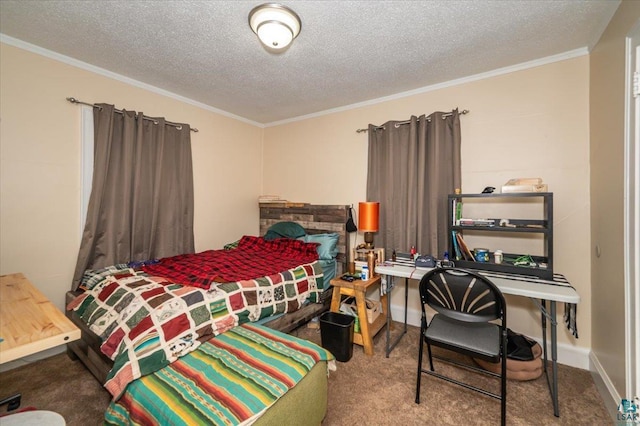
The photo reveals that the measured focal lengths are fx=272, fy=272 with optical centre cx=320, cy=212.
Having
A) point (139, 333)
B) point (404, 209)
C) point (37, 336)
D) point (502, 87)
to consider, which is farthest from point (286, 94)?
point (37, 336)

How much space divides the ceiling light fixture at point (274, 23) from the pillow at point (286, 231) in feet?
6.91

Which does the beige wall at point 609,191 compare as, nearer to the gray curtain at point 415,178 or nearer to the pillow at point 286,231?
the gray curtain at point 415,178

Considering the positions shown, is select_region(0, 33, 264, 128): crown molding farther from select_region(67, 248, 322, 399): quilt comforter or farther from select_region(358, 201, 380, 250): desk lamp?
select_region(358, 201, 380, 250): desk lamp

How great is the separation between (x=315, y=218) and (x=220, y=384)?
241cm

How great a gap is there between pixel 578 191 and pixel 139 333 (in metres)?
3.37

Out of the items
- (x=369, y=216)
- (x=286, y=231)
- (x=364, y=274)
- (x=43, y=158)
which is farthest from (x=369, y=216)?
(x=43, y=158)

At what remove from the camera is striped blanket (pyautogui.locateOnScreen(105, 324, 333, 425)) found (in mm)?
1210

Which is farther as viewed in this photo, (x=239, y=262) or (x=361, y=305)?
(x=239, y=262)

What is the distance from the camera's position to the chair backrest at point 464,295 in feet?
5.16

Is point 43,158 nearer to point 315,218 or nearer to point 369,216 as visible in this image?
point 315,218

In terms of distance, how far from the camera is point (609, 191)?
71.6 inches

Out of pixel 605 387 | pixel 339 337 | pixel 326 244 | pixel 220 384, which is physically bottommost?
pixel 605 387

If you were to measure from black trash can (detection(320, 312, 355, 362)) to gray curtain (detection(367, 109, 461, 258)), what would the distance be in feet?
3.59

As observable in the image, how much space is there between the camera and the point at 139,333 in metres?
1.59
